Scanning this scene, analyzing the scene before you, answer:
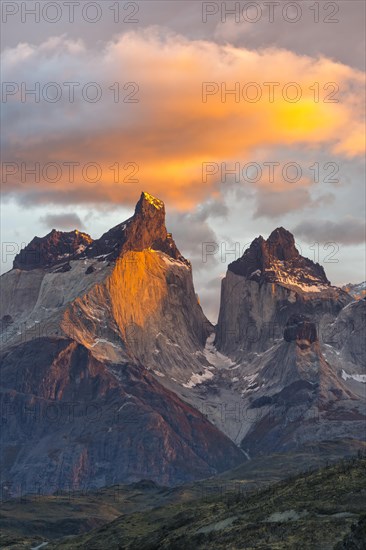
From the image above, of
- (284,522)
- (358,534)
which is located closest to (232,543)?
(284,522)

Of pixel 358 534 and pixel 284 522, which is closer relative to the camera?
pixel 358 534

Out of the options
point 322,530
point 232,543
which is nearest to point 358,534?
point 322,530

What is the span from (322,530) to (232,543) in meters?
19.2

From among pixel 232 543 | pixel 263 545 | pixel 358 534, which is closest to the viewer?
pixel 358 534

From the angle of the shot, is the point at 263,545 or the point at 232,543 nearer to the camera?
the point at 263,545

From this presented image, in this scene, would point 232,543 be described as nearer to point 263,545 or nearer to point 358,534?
point 263,545

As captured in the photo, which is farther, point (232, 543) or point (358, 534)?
point (232, 543)

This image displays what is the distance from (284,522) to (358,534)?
39322mm

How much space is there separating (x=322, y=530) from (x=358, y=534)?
21.4 metres

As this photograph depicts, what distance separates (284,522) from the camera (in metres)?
199

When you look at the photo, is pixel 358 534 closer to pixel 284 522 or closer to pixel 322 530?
pixel 322 530

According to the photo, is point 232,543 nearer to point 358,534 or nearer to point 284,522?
point 284,522

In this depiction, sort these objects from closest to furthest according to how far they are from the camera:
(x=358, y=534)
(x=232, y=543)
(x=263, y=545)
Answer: (x=358, y=534)
(x=263, y=545)
(x=232, y=543)

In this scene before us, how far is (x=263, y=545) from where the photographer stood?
181375 mm
